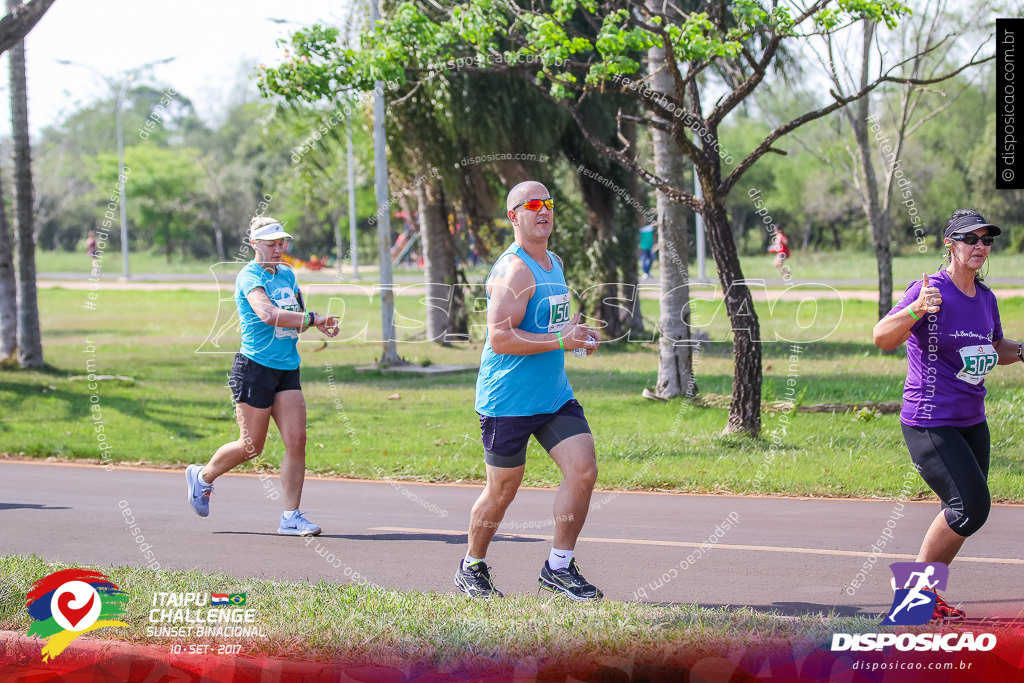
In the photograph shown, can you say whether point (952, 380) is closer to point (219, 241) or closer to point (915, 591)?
point (915, 591)

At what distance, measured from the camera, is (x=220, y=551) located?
A: 22.2ft

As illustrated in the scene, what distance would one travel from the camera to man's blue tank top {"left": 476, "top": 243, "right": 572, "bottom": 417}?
522cm

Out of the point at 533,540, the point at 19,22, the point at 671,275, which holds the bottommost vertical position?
the point at 533,540

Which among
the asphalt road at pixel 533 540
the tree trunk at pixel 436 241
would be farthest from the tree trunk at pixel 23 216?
the asphalt road at pixel 533 540

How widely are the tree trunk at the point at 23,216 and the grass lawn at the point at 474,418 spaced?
483mm

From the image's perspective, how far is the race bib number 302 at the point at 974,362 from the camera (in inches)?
192

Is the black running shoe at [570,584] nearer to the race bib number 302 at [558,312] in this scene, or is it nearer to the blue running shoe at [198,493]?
the race bib number 302 at [558,312]

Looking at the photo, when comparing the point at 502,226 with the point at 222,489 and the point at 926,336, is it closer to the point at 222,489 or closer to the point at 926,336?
the point at 222,489

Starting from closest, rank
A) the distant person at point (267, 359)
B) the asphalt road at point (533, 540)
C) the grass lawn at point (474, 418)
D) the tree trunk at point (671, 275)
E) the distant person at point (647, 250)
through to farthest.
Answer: the asphalt road at point (533, 540), the distant person at point (267, 359), the grass lawn at point (474, 418), the tree trunk at point (671, 275), the distant person at point (647, 250)

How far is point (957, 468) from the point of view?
190 inches

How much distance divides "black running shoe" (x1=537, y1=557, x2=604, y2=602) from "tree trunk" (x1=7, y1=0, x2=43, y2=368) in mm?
12643

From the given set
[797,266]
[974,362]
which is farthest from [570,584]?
[797,266]

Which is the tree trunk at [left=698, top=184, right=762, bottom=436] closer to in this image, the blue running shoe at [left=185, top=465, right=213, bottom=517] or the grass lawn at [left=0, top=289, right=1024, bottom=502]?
the grass lawn at [left=0, top=289, right=1024, bottom=502]

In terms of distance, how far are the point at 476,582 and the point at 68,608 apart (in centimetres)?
198
